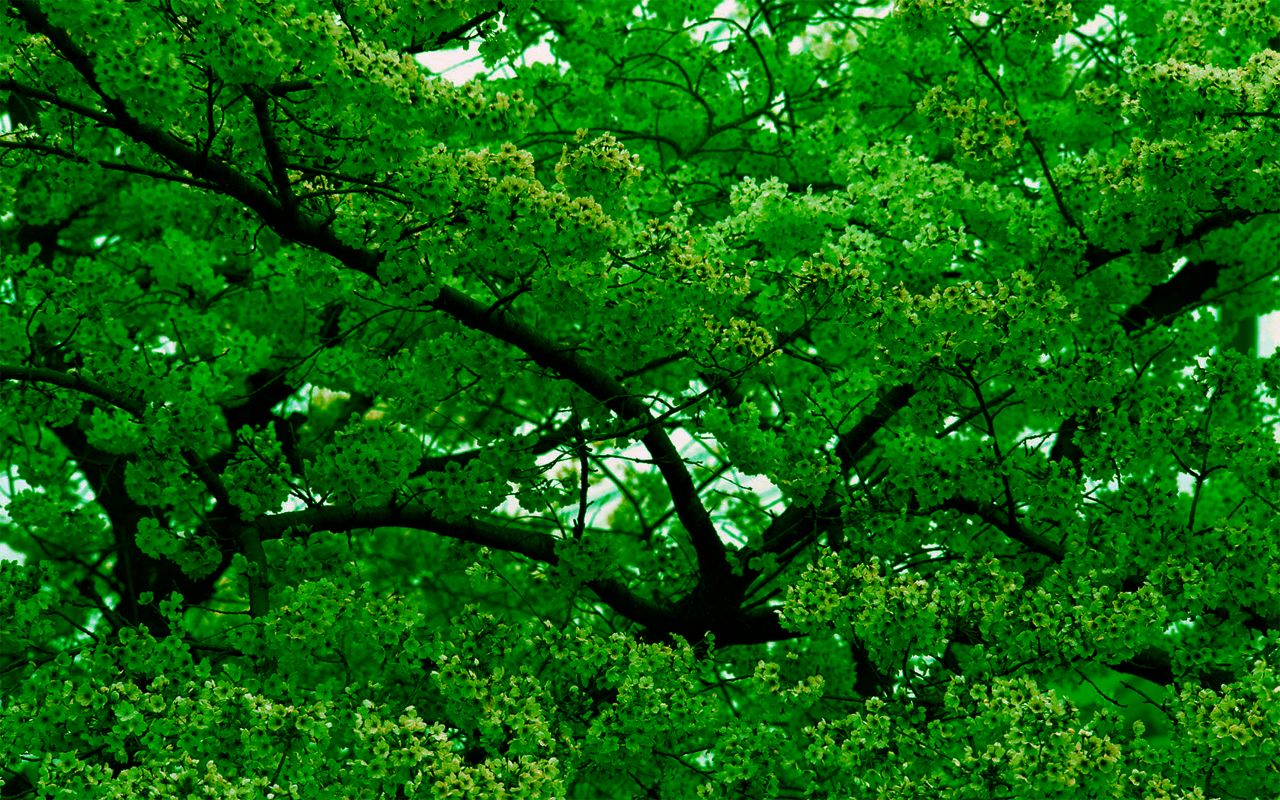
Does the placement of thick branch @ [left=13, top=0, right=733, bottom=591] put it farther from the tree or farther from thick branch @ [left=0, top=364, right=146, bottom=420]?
thick branch @ [left=0, top=364, right=146, bottom=420]

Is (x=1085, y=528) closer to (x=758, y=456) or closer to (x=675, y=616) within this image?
(x=758, y=456)

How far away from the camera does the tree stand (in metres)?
7.19

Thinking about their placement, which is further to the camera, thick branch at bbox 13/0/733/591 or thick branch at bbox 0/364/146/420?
thick branch at bbox 0/364/146/420

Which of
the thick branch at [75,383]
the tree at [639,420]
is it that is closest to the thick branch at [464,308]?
the tree at [639,420]

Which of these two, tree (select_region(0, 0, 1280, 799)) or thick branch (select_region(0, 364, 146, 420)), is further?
thick branch (select_region(0, 364, 146, 420))

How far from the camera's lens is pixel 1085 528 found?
884 centimetres

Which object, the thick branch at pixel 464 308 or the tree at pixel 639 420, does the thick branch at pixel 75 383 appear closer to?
the tree at pixel 639 420

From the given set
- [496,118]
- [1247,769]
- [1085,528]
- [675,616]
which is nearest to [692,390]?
[675,616]

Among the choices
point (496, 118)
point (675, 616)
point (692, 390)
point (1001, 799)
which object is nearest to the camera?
point (1001, 799)

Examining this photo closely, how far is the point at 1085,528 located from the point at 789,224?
2762 mm

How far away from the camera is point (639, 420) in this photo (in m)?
9.03

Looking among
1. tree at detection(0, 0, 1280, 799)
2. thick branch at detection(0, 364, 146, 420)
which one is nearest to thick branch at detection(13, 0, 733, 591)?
tree at detection(0, 0, 1280, 799)

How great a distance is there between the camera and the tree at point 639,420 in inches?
283

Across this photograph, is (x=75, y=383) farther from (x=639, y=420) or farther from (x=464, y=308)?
(x=639, y=420)
